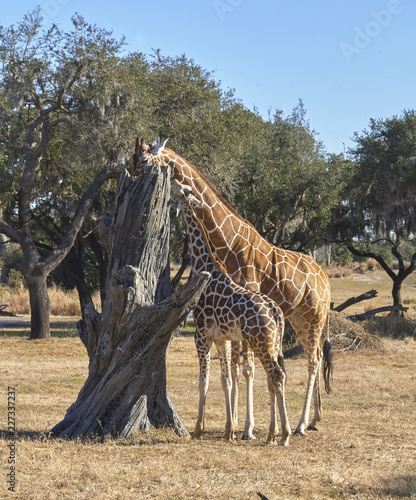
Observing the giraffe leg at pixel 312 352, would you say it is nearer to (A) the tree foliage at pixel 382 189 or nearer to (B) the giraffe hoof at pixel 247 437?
(B) the giraffe hoof at pixel 247 437

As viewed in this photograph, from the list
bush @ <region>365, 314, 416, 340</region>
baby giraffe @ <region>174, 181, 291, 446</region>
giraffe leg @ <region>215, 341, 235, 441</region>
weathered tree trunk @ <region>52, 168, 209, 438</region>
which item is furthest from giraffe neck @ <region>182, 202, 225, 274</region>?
bush @ <region>365, 314, 416, 340</region>

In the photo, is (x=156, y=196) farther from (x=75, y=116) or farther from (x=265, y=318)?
(x=75, y=116)

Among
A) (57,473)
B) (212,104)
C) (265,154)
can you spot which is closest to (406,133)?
(265,154)

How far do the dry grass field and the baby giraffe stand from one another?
1.78ft

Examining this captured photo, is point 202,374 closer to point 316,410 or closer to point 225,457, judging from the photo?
point 225,457

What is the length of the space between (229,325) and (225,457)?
165cm

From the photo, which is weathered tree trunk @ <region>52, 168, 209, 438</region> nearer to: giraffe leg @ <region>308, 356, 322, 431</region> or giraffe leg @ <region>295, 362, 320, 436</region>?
giraffe leg @ <region>295, 362, 320, 436</region>

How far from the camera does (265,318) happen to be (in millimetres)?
8219

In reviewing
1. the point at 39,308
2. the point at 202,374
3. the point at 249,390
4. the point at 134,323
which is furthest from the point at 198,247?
the point at 39,308

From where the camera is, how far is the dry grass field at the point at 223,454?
642 cm

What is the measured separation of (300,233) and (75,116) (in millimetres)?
12402

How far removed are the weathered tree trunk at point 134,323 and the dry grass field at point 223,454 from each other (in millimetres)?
328

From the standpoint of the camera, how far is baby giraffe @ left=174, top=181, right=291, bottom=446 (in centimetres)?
824

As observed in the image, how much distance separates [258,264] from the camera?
9.36 m
